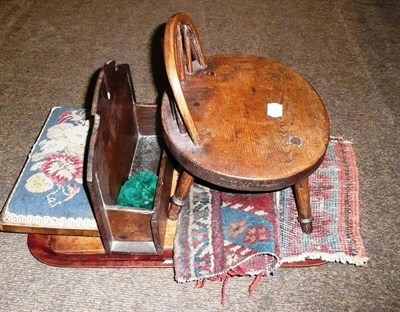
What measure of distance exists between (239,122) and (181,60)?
0.26 meters

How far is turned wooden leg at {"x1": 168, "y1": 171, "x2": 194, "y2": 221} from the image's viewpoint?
1.45 m

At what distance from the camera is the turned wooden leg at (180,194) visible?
4.77ft

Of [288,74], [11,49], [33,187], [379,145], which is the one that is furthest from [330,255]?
[11,49]

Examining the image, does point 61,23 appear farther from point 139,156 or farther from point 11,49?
point 139,156

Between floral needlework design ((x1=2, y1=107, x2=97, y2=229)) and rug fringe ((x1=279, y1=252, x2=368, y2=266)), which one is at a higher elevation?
floral needlework design ((x1=2, y1=107, x2=97, y2=229))

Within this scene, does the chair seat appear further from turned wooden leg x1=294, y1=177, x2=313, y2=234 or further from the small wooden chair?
turned wooden leg x1=294, y1=177, x2=313, y2=234

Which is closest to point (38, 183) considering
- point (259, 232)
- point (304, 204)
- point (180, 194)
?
point (180, 194)

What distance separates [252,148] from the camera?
1273 millimetres

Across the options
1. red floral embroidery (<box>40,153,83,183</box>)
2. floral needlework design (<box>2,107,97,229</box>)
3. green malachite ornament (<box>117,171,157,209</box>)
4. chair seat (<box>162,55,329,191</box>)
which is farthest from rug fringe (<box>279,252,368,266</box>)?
red floral embroidery (<box>40,153,83,183</box>)

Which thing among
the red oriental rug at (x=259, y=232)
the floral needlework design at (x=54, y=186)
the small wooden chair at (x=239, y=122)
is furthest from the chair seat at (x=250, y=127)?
the floral needlework design at (x=54, y=186)

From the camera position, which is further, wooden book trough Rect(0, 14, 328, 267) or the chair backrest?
wooden book trough Rect(0, 14, 328, 267)

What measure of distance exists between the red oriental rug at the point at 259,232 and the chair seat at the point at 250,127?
31 centimetres

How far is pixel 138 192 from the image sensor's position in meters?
1.56

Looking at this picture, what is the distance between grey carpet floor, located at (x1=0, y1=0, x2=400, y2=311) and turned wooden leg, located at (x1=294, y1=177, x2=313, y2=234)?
0.61 feet
